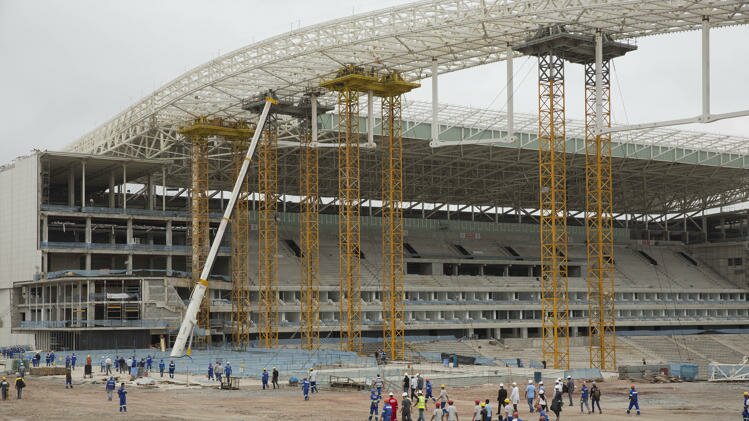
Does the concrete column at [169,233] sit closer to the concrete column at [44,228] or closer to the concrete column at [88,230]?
the concrete column at [88,230]

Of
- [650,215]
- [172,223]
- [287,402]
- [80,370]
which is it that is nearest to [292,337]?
[172,223]

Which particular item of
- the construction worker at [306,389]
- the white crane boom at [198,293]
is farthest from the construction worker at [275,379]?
the white crane boom at [198,293]

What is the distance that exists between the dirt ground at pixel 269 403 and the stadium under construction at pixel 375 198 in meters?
12.3

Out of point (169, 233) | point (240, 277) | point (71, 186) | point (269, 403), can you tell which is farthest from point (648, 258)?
point (269, 403)

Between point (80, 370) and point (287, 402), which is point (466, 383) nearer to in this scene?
point (287, 402)

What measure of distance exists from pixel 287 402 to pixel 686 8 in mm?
30733

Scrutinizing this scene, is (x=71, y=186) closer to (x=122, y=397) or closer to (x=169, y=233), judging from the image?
(x=169, y=233)

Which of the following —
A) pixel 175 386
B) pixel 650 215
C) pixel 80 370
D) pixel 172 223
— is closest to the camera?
pixel 175 386

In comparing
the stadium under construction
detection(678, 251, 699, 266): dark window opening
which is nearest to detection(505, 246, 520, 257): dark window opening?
the stadium under construction

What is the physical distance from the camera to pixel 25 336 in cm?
8744

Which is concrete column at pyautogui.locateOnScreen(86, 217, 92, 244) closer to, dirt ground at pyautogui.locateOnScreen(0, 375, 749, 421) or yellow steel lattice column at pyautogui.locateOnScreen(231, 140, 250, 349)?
yellow steel lattice column at pyautogui.locateOnScreen(231, 140, 250, 349)

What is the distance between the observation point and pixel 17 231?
86625mm

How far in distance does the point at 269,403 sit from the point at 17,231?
5092cm

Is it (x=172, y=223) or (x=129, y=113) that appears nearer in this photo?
(x=129, y=113)
